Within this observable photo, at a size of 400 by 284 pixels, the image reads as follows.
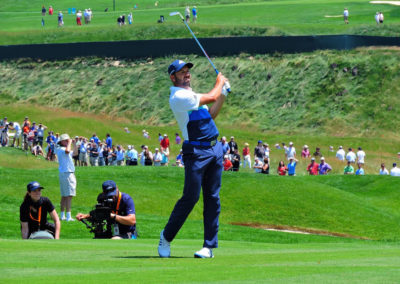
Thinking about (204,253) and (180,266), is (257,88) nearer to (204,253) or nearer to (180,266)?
(204,253)

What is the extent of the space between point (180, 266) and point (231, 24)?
7543cm

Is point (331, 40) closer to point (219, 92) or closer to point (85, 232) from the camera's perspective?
point (85, 232)

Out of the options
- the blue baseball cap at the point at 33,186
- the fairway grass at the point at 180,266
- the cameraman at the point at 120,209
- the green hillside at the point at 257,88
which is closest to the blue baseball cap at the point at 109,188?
the cameraman at the point at 120,209

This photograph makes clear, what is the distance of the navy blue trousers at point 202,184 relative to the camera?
1004 cm

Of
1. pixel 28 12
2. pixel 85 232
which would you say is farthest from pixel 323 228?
pixel 28 12

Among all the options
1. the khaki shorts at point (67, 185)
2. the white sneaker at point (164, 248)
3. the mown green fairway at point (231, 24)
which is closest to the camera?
the white sneaker at point (164, 248)

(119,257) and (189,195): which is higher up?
(189,195)

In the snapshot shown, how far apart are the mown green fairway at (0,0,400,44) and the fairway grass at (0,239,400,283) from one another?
66.0 m

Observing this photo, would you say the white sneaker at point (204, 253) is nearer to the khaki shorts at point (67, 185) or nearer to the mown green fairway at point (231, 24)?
the khaki shorts at point (67, 185)

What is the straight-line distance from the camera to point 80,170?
117ft

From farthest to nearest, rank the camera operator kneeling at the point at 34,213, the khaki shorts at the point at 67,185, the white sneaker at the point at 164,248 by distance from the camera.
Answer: the khaki shorts at the point at 67,185, the camera operator kneeling at the point at 34,213, the white sneaker at the point at 164,248

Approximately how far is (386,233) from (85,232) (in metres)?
11.2

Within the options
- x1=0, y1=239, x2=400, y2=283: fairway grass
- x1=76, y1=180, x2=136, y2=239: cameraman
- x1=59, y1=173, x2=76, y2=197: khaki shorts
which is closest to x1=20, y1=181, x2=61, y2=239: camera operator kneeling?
x1=76, y1=180, x2=136, y2=239: cameraman

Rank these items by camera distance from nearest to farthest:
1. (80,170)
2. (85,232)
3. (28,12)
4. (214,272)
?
1. (214,272)
2. (85,232)
3. (80,170)
4. (28,12)
